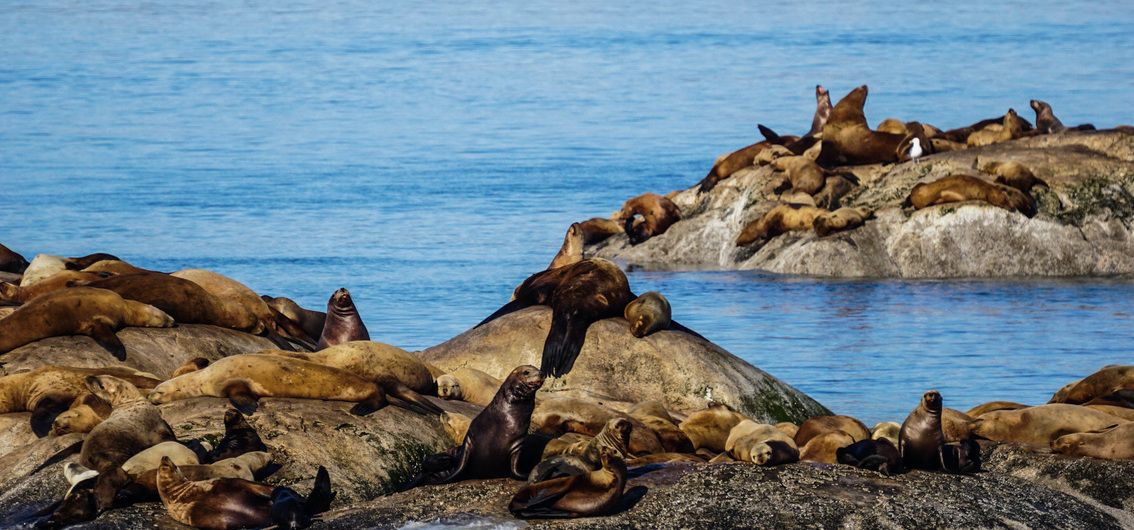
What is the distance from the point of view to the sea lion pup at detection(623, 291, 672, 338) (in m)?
13.2

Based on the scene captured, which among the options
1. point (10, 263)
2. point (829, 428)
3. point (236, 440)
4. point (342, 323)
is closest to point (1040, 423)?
point (829, 428)

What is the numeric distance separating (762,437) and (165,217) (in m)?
28.1

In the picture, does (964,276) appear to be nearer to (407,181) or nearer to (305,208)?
(305,208)

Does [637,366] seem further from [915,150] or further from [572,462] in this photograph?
[915,150]

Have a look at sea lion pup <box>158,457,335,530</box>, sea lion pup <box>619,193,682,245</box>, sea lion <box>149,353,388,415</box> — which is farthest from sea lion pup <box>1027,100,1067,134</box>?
sea lion pup <box>158,457,335,530</box>

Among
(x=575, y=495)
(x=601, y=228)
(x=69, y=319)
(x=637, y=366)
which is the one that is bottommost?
(x=601, y=228)


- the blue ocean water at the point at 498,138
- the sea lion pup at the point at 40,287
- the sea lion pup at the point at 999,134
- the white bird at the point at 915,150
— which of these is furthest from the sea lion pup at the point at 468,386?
the sea lion pup at the point at 999,134

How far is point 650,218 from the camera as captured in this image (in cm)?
2855

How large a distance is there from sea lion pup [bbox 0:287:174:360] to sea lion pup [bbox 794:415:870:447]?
4645 millimetres

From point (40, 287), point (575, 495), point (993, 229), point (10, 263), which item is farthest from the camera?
point (993, 229)

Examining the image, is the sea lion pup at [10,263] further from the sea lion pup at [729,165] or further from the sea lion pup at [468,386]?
the sea lion pup at [729,165]

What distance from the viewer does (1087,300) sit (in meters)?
23.8

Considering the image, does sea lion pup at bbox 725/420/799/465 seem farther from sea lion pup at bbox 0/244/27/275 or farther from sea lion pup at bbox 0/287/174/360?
sea lion pup at bbox 0/244/27/275

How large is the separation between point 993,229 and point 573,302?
12.7m
